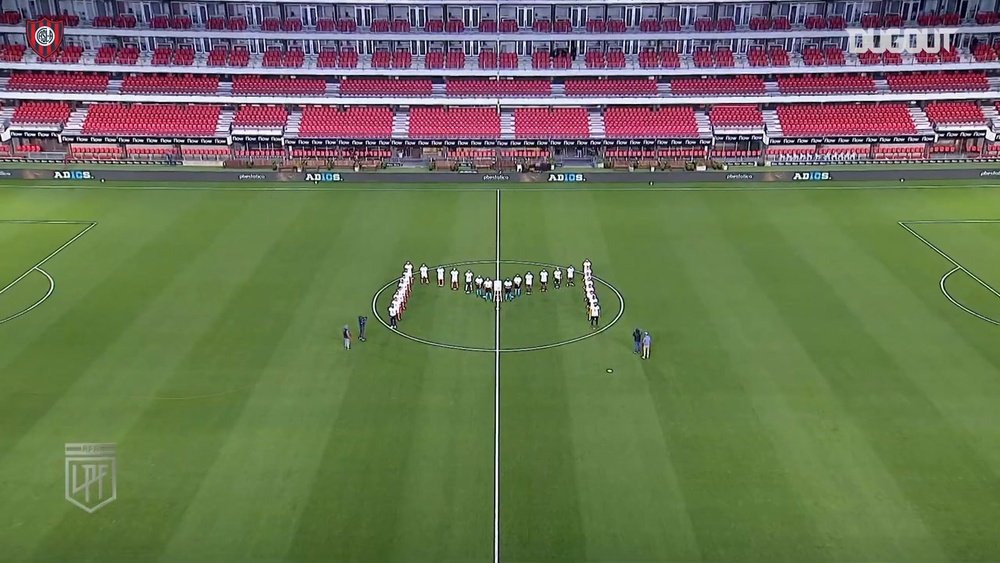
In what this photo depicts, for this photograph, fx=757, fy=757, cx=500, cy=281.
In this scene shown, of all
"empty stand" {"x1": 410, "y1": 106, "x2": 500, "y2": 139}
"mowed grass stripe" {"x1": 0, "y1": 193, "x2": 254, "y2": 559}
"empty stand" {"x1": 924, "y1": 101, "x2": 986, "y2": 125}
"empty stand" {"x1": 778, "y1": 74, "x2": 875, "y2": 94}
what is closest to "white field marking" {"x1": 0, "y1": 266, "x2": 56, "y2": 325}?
"mowed grass stripe" {"x1": 0, "y1": 193, "x2": 254, "y2": 559}

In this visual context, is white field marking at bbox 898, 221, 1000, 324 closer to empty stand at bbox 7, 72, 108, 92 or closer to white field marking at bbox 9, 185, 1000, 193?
white field marking at bbox 9, 185, 1000, 193

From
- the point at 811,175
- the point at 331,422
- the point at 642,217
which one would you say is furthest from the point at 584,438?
the point at 811,175

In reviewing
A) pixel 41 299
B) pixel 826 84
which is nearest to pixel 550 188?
pixel 826 84

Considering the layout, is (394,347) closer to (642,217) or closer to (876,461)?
(876,461)

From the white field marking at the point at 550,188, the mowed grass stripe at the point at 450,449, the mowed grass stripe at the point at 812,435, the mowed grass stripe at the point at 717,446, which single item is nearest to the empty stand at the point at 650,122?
the white field marking at the point at 550,188

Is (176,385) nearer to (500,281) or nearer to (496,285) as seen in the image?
(496,285)
